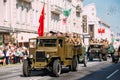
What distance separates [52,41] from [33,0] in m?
28.4

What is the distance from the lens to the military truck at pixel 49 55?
74.5 ft

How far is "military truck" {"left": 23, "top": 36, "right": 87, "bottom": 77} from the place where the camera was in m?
22.7

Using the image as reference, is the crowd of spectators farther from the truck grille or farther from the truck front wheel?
the truck front wheel

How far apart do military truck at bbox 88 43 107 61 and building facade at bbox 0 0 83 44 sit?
23.2 feet

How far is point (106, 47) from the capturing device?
45188mm

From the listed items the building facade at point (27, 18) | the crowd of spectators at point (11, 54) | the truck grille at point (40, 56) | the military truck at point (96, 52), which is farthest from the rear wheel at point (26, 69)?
the military truck at point (96, 52)

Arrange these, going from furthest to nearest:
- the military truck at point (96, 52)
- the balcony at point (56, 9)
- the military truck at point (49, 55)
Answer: the balcony at point (56, 9), the military truck at point (96, 52), the military truck at point (49, 55)

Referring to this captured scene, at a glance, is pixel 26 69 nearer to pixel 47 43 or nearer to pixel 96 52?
pixel 47 43

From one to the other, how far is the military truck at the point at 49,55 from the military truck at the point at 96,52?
17.1 metres

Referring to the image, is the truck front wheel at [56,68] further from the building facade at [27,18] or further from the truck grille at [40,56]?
the building facade at [27,18]

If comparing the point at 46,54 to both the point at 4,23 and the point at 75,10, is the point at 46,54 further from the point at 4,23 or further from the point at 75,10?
the point at 75,10

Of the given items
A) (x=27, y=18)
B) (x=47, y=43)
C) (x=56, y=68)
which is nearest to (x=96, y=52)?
(x=27, y=18)

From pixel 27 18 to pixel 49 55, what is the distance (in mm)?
28813

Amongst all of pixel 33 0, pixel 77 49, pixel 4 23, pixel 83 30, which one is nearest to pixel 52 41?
pixel 77 49
